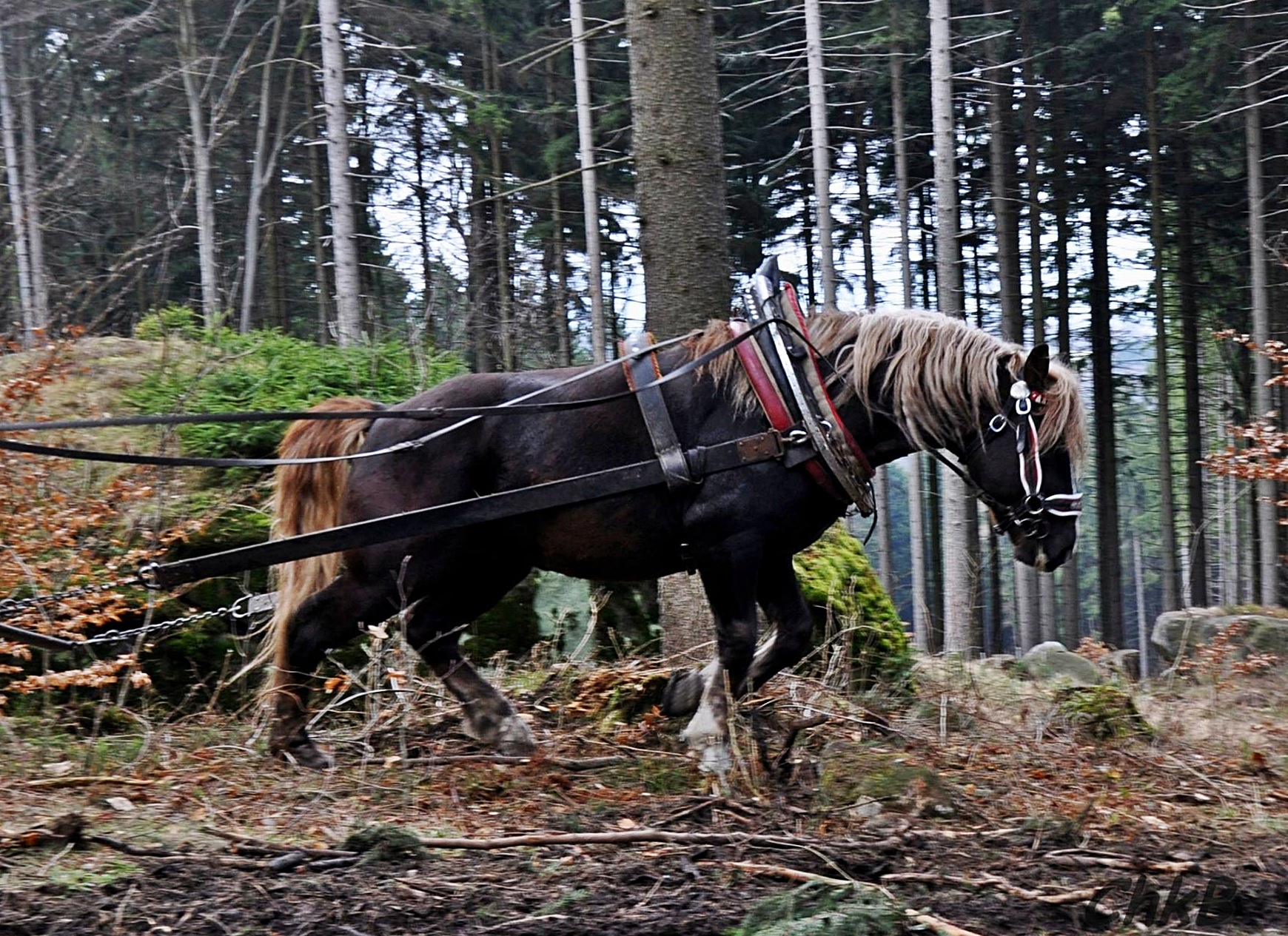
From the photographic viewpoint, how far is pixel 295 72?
25.2 metres

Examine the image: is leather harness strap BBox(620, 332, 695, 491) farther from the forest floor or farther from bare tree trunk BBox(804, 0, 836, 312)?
bare tree trunk BBox(804, 0, 836, 312)

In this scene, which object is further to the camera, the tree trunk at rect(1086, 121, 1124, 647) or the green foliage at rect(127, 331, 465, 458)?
the tree trunk at rect(1086, 121, 1124, 647)

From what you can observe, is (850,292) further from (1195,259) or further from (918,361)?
(918,361)

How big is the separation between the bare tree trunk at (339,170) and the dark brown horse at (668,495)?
10643 millimetres

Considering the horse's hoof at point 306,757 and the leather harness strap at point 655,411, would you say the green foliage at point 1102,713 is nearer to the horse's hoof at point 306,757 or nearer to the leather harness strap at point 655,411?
the leather harness strap at point 655,411

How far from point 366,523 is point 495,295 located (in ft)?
56.9

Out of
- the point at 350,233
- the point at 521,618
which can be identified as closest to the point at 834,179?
the point at 350,233

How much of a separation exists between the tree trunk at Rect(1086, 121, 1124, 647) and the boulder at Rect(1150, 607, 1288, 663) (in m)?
4.22

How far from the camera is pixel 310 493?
5.45 meters

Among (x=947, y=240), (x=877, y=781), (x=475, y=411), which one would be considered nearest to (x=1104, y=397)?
(x=947, y=240)

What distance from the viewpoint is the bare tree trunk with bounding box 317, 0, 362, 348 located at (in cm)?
1581

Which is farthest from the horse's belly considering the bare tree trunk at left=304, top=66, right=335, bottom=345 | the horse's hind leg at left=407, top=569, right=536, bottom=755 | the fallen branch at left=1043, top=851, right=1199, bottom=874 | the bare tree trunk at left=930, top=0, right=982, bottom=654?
the bare tree trunk at left=304, top=66, right=335, bottom=345

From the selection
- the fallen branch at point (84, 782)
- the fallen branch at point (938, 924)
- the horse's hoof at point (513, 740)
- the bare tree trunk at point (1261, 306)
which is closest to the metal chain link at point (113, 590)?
the fallen branch at point (84, 782)

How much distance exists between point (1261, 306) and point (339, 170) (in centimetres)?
1260
